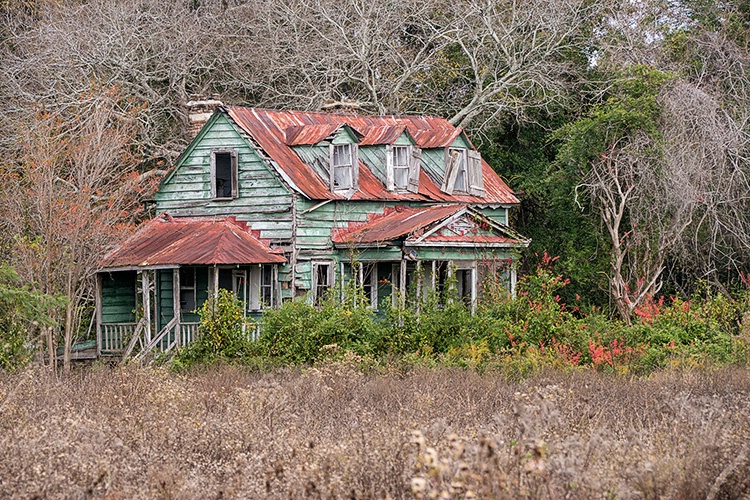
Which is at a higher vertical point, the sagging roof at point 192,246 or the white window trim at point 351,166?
the white window trim at point 351,166

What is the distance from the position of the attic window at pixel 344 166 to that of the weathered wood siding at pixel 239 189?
5.32ft

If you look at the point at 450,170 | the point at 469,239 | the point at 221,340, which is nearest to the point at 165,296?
the point at 221,340

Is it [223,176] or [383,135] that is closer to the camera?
[223,176]

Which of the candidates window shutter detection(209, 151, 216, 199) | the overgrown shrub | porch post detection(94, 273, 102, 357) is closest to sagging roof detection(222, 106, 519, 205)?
window shutter detection(209, 151, 216, 199)

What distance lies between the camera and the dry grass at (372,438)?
7121 mm

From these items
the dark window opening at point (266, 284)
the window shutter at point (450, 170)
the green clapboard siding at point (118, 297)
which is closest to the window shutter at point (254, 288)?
the dark window opening at point (266, 284)

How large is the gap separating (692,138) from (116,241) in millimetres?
13229

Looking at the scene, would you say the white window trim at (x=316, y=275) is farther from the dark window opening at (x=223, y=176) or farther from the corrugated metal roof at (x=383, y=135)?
the corrugated metal roof at (x=383, y=135)

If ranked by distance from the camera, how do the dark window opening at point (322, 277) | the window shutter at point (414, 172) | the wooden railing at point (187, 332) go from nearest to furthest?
the wooden railing at point (187, 332), the dark window opening at point (322, 277), the window shutter at point (414, 172)

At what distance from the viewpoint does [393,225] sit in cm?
2403

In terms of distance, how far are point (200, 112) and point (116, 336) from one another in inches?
253

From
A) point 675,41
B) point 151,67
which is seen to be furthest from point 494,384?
point 151,67

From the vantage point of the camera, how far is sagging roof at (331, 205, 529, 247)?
23.0 meters

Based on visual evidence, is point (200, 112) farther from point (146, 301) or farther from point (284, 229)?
point (146, 301)
